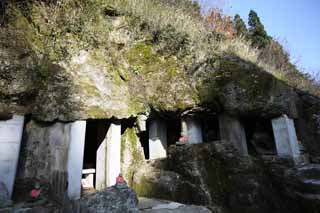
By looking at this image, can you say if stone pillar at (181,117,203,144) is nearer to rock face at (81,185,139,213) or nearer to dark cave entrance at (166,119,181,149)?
dark cave entrance at (166,119,181,149)

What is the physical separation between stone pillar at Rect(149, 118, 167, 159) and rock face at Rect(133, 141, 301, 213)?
98cm

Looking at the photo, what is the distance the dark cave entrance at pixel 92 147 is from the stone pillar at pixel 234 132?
2.84m

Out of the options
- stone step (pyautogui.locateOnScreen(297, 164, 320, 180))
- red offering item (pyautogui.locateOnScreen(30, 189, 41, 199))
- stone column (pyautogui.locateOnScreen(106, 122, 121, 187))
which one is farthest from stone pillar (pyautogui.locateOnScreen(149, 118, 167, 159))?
stone step (pyautogui.locateOnScreen(297, 164, 320, 180))

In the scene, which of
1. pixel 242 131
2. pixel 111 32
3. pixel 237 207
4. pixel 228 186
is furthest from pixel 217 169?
pixel 111 32

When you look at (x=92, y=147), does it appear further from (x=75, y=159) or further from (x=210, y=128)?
(x=210, y=128)

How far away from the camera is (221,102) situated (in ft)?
15.3

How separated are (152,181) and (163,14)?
5.13 m

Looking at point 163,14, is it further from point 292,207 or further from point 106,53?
point 292,207

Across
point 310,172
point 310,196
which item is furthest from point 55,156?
point 310,172

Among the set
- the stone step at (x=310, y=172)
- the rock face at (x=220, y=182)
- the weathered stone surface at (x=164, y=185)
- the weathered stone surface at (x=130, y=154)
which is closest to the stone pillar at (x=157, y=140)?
the weathered stone surface at (x=130, y=154)

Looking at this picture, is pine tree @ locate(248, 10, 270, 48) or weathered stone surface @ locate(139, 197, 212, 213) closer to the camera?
weathered stone surface @ locate(139, 197, 212, 213)

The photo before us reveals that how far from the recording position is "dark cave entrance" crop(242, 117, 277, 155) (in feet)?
15.5

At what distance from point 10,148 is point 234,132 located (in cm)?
454

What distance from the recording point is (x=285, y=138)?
13.6 feet
